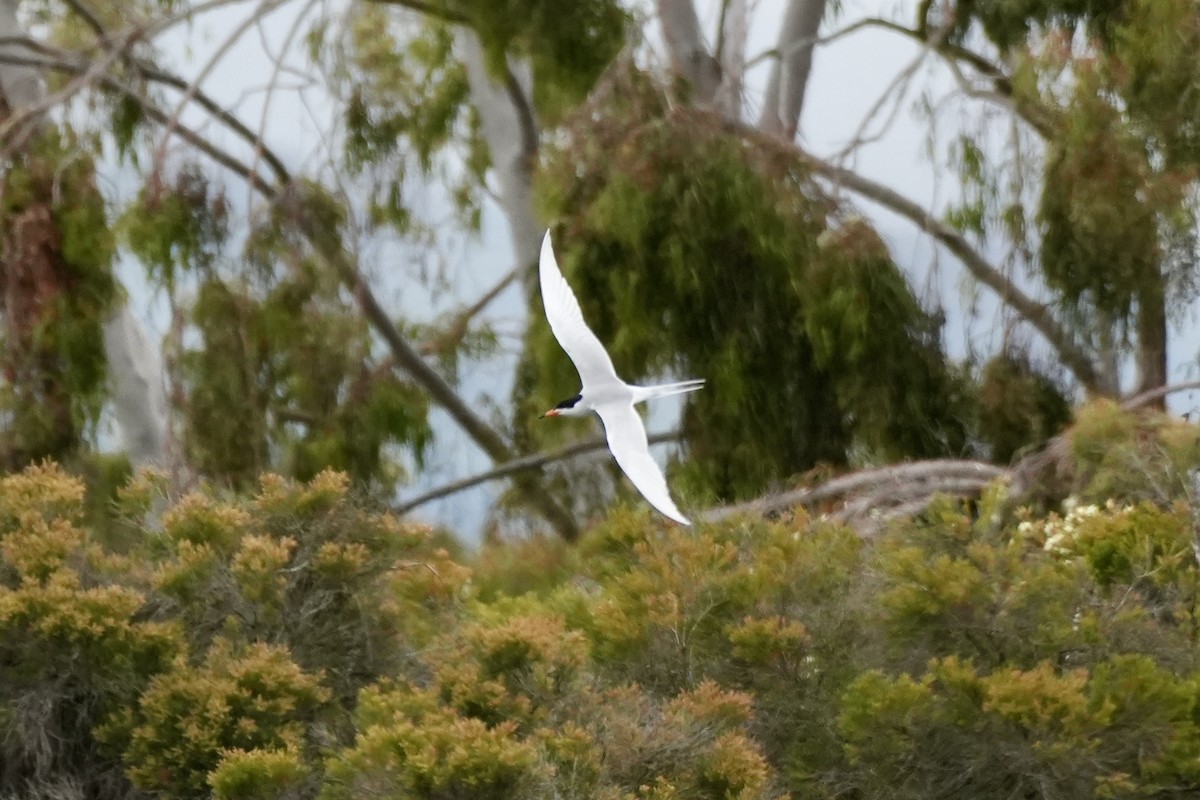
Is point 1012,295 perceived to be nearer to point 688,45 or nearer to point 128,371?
point 688,45

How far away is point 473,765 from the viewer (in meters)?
4.57

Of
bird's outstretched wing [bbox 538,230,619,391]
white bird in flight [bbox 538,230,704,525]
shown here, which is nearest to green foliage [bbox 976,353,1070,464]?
white bird in flight [bbox 538,230,704,525]

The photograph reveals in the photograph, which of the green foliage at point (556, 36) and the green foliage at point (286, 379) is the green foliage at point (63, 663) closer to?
the green foliage at point (286, 379)

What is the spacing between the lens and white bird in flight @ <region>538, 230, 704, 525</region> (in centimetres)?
578

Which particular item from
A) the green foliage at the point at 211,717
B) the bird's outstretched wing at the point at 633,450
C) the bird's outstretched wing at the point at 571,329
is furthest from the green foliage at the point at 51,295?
the green foliage at the point at 211,717

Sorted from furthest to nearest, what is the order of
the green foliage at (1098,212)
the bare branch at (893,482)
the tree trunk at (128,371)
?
the tree trunk at (128,371) → the green foliage at (1098,212) → the bare branch at (893,482)

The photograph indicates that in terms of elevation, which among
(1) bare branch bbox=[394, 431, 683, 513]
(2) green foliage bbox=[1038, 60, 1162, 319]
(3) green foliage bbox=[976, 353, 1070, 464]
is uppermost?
(2) green foliage bbox=[1038, 60, 1162, 319]

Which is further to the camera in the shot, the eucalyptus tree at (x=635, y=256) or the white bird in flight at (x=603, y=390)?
the eucalyptus tree at (x=635, y=256)

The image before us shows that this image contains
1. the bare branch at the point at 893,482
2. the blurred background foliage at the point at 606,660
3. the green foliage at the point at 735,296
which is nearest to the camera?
the blurred background foliage at the point at 606,660

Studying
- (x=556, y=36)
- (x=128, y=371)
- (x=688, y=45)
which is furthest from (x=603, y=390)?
(x=128, y=371)

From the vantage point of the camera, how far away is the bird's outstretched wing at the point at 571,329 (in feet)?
21.1

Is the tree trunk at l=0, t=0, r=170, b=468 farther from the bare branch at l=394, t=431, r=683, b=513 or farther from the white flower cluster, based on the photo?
the white flower cluster

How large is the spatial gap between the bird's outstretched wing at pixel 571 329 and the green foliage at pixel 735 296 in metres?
0.97

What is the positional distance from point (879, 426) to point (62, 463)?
3639 mm
